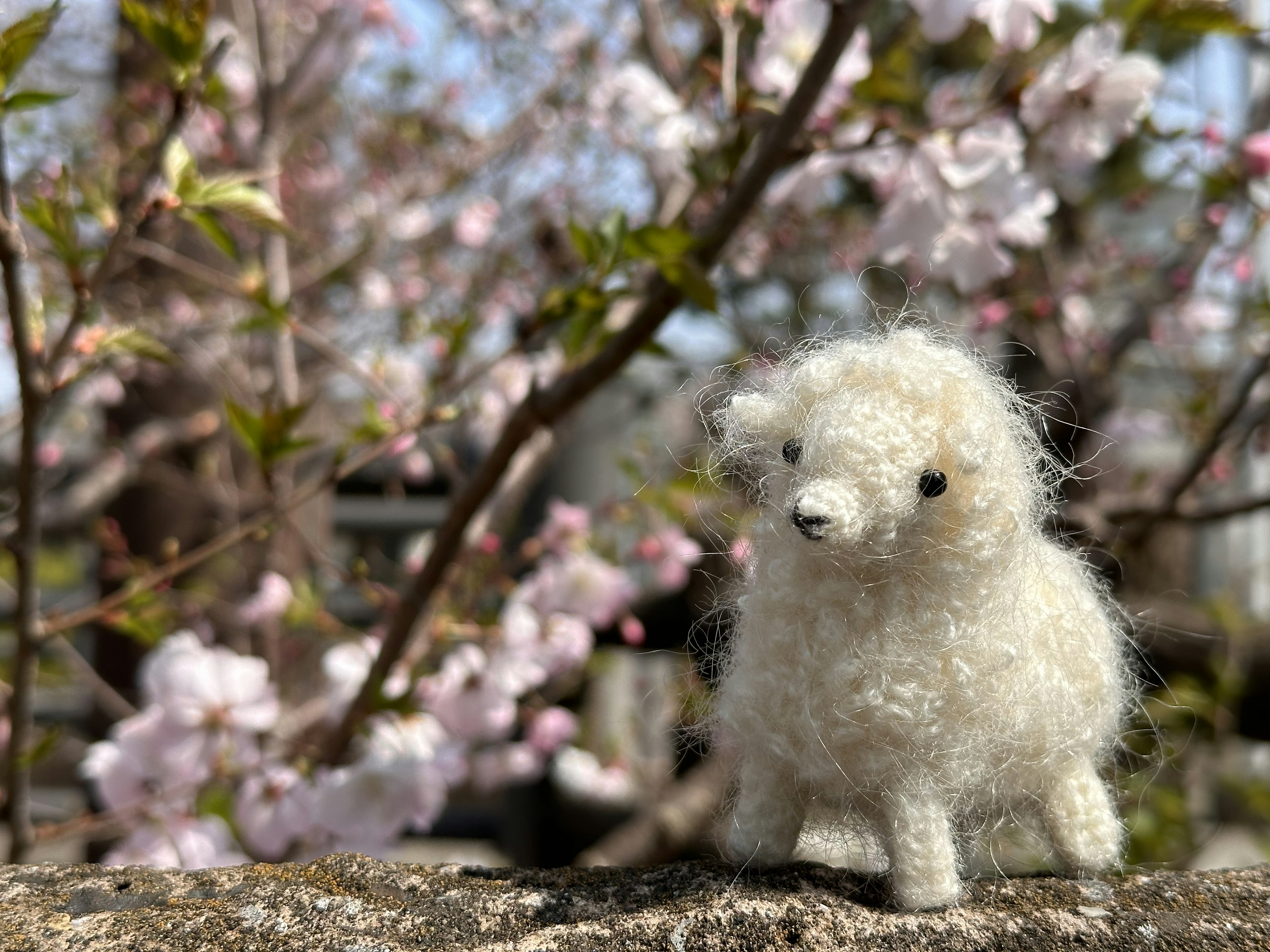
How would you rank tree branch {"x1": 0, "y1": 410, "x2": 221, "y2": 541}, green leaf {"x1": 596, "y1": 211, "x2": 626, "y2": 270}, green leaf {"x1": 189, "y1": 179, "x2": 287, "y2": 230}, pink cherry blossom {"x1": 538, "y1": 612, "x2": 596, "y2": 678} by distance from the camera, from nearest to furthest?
green leaf {"x1": 189, "y1": 179, "x2": 287, "y2": 230} < green leaf {"x1": 596, "y1": 211, "x2": 626, "y2": 270} < pink cherry blossom {"x1": 538, "y1": 612, "x2": 596, "y2": 678} < tree branch {"x1": 0, "y1": 410, "x2": 221, "y2": 541}

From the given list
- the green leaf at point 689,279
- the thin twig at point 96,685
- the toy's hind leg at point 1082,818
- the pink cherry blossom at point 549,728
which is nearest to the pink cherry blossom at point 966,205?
the green leaf at point 689,279

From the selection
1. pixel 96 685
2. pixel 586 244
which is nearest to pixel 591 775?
pixel 96 685

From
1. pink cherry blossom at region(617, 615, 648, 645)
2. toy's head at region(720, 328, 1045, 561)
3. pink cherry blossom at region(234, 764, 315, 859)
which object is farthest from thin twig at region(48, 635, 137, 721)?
toy's head at region(720, 328, 1045, 561)

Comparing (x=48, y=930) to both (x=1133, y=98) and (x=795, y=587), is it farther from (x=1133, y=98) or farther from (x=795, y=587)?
(x=1133, y=98)

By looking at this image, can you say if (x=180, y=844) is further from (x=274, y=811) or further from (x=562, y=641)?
(x=562, y=641)

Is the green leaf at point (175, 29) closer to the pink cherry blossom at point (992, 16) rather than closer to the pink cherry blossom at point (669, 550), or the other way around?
the pink cherry blossom at point (992, 16)

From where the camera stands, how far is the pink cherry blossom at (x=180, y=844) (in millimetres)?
1327

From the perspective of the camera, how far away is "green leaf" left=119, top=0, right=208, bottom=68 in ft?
2.80

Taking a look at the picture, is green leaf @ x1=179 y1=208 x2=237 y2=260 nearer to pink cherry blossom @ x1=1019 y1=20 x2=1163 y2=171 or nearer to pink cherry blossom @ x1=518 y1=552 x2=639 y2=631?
pink cherry blossom @ x1=518 y1=552 x2=639 y2=631

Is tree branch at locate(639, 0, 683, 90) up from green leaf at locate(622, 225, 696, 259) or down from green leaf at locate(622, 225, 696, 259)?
up

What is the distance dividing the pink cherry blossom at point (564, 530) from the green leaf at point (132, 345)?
0.93 meters

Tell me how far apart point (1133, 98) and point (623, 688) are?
2984 mm

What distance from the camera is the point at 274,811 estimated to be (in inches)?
48.9

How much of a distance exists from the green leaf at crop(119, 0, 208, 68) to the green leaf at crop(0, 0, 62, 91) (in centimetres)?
10
